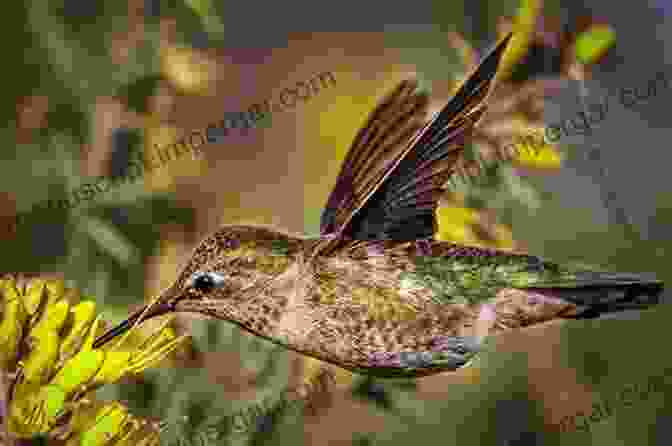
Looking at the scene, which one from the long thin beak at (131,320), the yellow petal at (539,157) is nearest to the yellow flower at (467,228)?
the yellow petal at (539,157)

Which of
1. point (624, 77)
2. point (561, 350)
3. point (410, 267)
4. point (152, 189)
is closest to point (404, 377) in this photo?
point (410, 267)

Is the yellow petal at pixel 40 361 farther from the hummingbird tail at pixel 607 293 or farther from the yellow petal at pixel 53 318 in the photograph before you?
the hummingbird tail at pixel 607 293

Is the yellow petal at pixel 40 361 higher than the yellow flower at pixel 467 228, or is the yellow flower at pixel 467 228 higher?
the yellow flower at pixel 467 228

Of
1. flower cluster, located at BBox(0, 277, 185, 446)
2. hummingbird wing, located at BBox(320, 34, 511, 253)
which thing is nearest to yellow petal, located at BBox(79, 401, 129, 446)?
flower cluster, located at BBox(0, 277, 185, 446)

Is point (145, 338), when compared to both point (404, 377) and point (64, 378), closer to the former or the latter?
point (64, 378)

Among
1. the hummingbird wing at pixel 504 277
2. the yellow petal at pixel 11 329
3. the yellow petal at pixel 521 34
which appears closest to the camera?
the yellow petal at pixel 11 329

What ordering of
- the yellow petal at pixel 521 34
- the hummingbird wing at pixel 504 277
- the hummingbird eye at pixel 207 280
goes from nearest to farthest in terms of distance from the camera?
1. the hummingbird eye at pixel 207 280
2. the hummingbird wing at pixel 504 277
3. the yellow petal at pixel 521 34

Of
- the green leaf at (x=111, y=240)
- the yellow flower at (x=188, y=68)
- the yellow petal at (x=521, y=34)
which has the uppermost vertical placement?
the yellow petal at (x=521, y=34)

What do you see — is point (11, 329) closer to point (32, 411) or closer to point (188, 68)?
point (32, 411)
